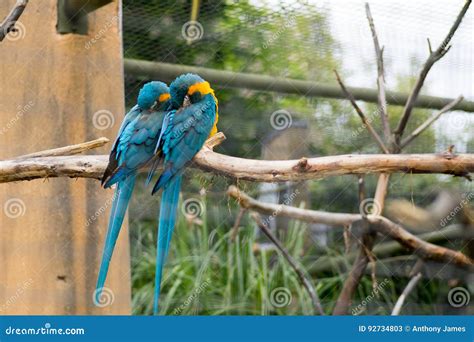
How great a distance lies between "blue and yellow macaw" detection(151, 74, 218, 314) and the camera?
1.14 meters

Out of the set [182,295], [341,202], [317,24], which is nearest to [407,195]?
[341,202]

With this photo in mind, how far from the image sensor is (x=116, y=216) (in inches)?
47.5

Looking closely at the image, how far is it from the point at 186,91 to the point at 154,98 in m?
0.06

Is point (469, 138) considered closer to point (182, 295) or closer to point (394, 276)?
point (394, 276)

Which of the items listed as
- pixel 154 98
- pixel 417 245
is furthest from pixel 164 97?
pixel 417 245

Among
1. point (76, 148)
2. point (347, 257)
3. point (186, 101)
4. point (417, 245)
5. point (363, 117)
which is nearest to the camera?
point (76, 148)

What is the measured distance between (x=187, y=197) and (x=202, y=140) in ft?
1.43

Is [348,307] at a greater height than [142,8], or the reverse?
[142,8]

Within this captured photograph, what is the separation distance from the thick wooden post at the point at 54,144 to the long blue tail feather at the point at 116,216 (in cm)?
7

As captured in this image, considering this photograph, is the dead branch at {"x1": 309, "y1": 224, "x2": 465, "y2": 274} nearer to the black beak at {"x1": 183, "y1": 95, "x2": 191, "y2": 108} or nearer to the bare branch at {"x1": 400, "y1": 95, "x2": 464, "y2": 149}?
the bare branch at {"x1": 400, "y1": 95, "x2": 464, "y2": 149}

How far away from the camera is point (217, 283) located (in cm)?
179

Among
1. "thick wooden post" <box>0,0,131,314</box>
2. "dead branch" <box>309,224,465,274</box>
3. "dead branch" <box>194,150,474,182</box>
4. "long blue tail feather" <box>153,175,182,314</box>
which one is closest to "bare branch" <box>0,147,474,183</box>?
"dead branch" <box>194,150,474,182</box>

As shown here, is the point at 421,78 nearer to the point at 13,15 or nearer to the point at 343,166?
the point at 343,166

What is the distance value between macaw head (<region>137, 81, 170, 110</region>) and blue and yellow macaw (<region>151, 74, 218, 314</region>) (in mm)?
17
